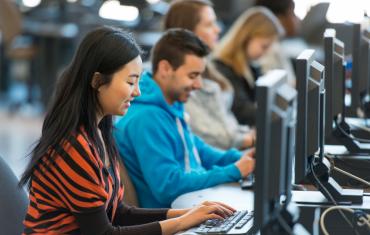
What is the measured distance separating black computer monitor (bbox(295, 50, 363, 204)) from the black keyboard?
0.19m

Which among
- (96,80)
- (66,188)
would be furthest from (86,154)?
(96,80)

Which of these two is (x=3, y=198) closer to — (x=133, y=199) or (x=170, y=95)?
(x=133, y=199)

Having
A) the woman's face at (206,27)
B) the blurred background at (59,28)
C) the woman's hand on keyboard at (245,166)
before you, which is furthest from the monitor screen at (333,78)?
the blurred background at (59,28)

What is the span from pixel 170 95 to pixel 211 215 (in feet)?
2.66

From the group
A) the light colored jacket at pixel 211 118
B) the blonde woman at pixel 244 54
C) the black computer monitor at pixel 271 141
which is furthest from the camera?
the blonde woman at pixel 244 54

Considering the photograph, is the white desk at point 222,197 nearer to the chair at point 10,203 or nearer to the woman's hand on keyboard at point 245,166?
the woman's hand on keyboard at point 245,166

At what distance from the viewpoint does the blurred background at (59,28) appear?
7.71m

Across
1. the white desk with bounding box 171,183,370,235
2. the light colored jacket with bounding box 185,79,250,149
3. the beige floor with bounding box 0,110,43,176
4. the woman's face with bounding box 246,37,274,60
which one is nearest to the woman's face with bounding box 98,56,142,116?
the white desk with bounding box 171,183,370,235

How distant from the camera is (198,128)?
12.2 ft

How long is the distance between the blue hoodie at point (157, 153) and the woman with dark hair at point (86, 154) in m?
0.42

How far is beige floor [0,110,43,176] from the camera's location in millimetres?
6086

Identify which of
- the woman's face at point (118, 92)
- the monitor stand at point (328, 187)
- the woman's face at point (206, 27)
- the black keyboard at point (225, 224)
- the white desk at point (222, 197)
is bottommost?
the white desk at point (222, 197)

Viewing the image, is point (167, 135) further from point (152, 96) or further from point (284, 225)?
point (284, 225)

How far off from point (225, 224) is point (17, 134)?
5.06 meters
